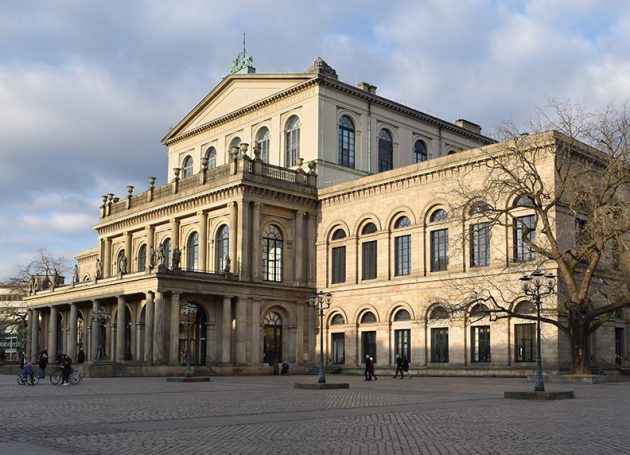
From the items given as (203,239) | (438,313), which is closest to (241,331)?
(203,239)

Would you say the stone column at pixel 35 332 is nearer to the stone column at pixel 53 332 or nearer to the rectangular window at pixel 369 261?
the stone column at pixel 53 332

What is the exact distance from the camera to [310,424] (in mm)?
17281

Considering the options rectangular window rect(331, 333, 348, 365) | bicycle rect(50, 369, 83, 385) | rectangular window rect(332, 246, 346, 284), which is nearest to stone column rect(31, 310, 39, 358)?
rectangular window rect(331, 333, 348, 365)

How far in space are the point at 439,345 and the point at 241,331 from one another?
41.2 ft

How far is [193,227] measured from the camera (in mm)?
58625

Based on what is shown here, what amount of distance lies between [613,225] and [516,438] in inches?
930

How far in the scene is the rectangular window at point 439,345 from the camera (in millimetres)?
47778

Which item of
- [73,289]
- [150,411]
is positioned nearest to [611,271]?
[150,411]

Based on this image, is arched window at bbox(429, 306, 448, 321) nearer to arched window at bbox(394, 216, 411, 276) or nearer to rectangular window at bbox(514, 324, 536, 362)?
arched window at bbox(394, 216, 411, 276)

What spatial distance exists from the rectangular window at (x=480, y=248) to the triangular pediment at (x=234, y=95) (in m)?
17.7

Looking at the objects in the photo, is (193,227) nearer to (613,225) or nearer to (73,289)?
(73,289)

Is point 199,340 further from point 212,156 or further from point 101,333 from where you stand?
point 212,156

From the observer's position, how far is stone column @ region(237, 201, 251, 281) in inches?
2068

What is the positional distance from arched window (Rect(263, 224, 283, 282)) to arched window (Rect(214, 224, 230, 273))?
2642mm
